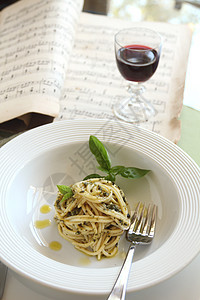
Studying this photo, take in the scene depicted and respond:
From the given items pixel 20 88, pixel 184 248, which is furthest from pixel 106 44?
pixel 184 248

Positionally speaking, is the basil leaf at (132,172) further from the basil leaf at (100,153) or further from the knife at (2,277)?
the knife at (2,277)

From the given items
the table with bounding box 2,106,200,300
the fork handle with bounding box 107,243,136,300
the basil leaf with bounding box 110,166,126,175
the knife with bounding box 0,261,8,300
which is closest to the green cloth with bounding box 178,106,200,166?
the basil leaf with bounding box 110,166,126,175

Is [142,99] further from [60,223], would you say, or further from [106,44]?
[60,223]

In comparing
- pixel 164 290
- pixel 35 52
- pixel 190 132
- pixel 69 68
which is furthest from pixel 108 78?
pixel 164 290

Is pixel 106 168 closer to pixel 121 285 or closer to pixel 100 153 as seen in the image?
pixel 100 153

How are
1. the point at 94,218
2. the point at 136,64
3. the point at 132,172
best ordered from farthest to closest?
1. the point at 136,64
2. the point at 132,172
3. the point at 94,218

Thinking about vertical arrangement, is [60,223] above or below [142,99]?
below
